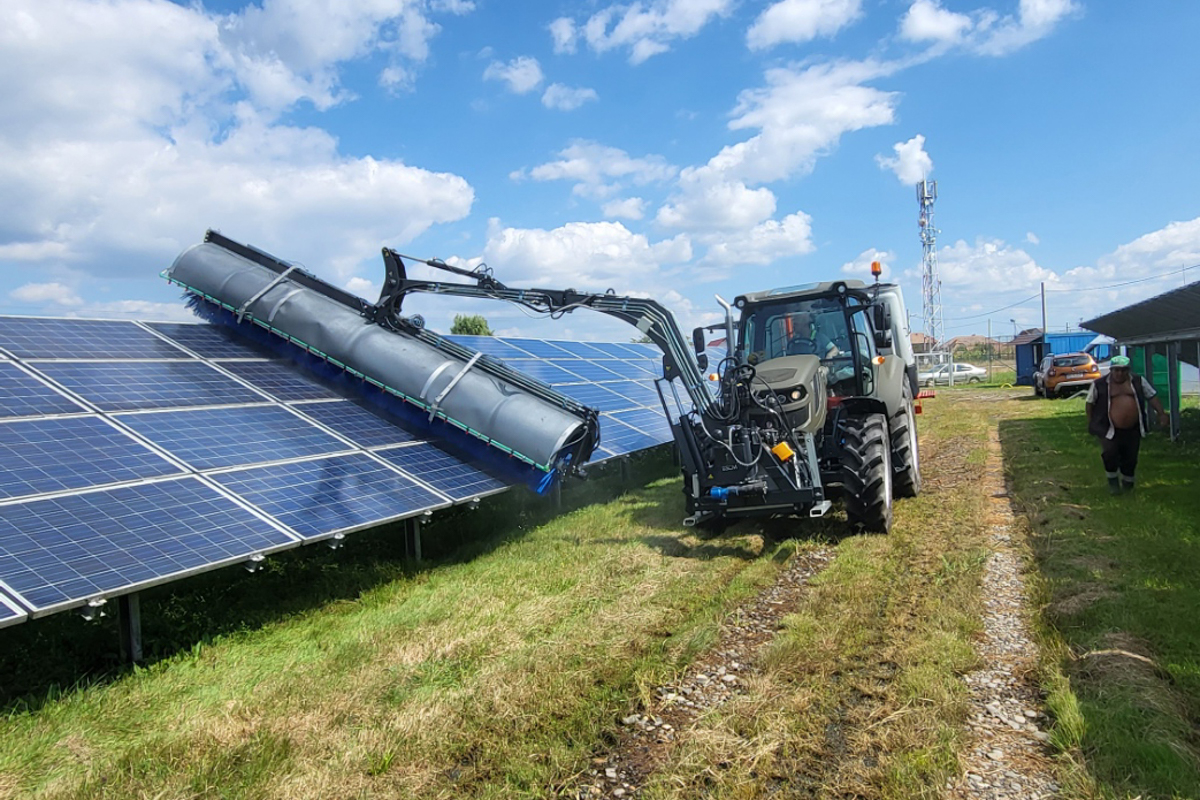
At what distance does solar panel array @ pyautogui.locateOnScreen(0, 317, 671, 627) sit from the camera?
4.89 metres

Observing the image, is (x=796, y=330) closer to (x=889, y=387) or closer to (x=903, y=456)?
(x=889, y=387)

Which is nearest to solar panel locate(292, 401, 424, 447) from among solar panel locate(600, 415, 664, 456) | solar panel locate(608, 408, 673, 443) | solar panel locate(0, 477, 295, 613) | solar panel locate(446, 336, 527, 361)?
solar panel locate(0, 477, 295, 613)

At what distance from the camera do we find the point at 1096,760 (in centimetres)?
363

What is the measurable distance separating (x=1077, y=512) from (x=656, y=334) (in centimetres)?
506

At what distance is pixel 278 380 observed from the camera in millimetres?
9211

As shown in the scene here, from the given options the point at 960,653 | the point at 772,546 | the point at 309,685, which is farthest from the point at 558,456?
the point at 960,653

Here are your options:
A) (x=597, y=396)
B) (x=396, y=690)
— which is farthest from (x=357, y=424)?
(x=597, y=396)

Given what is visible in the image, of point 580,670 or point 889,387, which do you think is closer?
point 580,670

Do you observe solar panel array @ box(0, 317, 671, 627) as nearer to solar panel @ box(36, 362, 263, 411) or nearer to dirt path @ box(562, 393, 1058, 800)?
solar panel @ box(36, 362, 263, 411)


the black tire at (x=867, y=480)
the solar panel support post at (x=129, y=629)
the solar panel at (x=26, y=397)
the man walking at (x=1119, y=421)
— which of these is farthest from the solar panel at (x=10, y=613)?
the man walking at (x=1119, y=421)

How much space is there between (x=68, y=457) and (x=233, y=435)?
4.95 feet

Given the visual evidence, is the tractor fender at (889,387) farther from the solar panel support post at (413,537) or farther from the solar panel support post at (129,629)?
the solar panel support post at (129,629)

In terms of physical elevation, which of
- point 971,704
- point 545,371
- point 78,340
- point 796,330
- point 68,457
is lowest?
point 971,704

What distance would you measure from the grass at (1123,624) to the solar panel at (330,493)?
16.7 feet
